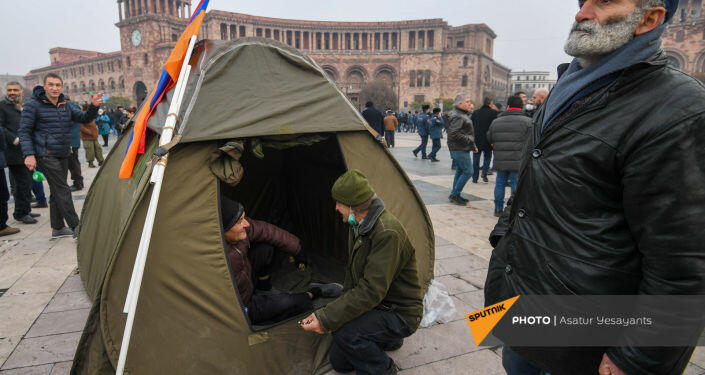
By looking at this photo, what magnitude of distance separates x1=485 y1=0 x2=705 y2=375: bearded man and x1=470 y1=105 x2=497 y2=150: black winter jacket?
271 inches

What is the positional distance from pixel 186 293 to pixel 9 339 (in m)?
1.70

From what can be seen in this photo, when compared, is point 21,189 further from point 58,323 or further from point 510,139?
point 510,139

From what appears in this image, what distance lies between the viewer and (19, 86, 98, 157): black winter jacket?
178 inches

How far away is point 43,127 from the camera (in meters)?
4.63

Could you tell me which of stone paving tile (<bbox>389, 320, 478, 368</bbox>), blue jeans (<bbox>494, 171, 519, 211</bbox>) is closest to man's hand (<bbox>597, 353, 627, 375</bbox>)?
stone paving tile (<bbox>389, 320, 478, 368</bbox>)

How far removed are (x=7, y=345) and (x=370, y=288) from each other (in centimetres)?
274

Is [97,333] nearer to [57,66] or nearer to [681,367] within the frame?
[681,367]

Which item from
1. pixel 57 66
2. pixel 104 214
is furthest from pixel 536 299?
pixel 57 66

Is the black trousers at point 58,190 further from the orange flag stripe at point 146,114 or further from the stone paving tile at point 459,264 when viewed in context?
the stone paving tile at point 459,264

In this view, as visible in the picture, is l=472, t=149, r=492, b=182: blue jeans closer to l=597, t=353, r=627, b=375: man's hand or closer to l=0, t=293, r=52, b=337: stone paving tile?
l=597, t=353, r=627, b=375: man's hand

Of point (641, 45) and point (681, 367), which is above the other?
point (641, 45)

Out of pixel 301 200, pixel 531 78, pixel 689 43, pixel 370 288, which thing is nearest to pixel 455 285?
pixel 370 288

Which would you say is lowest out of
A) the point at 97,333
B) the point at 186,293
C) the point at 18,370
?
the point at 18,370

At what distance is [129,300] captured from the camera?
1901 mm
